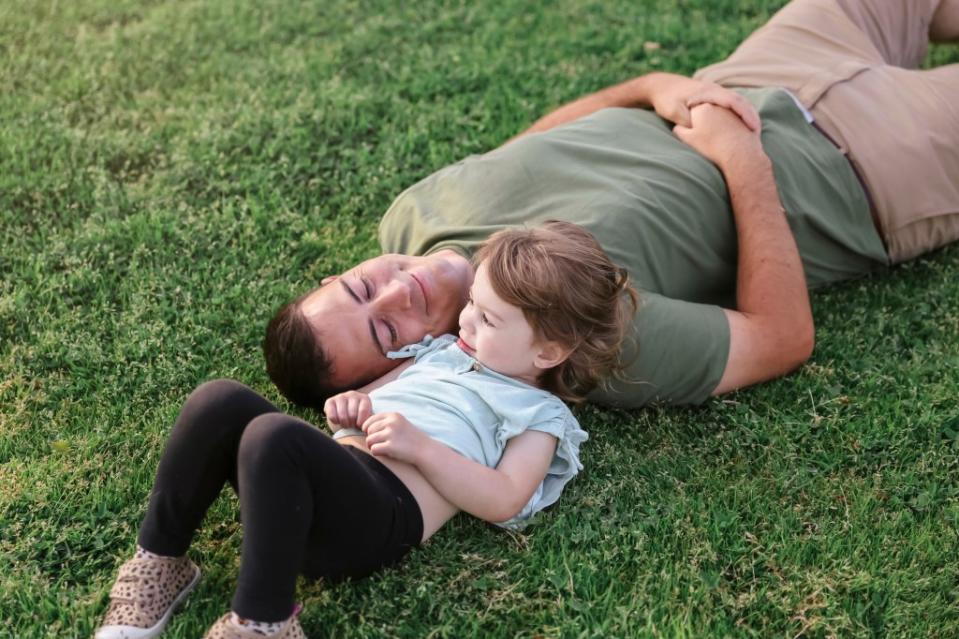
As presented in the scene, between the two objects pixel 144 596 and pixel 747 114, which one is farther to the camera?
pixel 747 114

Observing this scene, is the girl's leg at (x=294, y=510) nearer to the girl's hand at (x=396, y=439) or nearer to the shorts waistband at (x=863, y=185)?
the girl's hand at (x=396, y=439)

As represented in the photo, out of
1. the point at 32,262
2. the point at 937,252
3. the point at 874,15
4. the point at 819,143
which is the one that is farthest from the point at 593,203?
the point at 32,262

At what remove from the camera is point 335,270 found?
4.75 m

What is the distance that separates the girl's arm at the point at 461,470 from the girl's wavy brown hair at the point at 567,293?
0.38 m

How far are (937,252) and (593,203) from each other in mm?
1906

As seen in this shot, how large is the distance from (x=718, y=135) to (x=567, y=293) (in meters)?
1.42

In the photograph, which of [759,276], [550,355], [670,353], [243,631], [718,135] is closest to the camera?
[243,631]

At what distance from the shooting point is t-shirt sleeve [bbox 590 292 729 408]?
369cm

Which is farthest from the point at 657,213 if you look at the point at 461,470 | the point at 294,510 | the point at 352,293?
the point at 294,510

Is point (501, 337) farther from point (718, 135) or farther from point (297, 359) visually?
point (718, 135)

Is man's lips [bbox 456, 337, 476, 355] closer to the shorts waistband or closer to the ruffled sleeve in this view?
the ruffled sleeve

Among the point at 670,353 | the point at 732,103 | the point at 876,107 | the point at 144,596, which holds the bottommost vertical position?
the point at 670,353

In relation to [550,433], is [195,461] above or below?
above

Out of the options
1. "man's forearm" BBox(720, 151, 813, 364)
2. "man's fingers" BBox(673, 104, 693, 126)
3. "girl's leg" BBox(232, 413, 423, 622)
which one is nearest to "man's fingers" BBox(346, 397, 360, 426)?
"girl's leg" BBox(232, 413, 423, 622)
